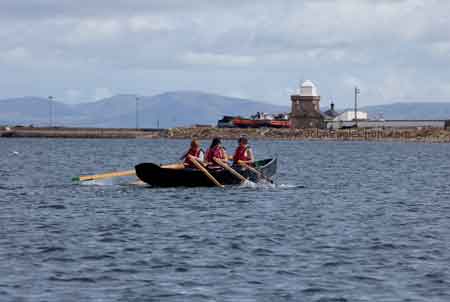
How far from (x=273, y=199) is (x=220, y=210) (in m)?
5.43

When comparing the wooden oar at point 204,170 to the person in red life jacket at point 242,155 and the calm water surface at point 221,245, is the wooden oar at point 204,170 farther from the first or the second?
the person in red life jacket at point 242,155

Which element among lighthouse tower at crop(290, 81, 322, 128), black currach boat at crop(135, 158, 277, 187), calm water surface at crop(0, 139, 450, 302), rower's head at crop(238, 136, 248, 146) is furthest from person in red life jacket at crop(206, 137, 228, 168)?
lighthouse tower at crop(290, 81, 322, 128)

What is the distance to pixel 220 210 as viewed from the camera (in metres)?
35.5

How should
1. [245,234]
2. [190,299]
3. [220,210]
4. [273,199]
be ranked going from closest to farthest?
[190,299]
[245,234]
[220,210]
[273,199]

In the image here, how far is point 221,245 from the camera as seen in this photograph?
26516 mm

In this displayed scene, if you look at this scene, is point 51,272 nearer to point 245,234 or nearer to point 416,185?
point 245,234

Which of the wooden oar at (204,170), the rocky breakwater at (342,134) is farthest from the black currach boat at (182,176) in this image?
the rocky breakwater at (342,134)

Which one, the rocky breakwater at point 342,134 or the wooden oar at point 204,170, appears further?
the rocky breakwater at point 342,134

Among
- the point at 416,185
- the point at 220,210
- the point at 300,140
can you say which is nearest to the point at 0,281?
the point at 220,210

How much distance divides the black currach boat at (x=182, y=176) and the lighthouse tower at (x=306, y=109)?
14356 centimetres

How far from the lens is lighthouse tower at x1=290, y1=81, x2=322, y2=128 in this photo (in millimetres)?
188250

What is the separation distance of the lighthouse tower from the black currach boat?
471ft

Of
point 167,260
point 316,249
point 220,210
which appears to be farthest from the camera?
point 220,210

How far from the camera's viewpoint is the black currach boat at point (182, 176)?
43125 mm
